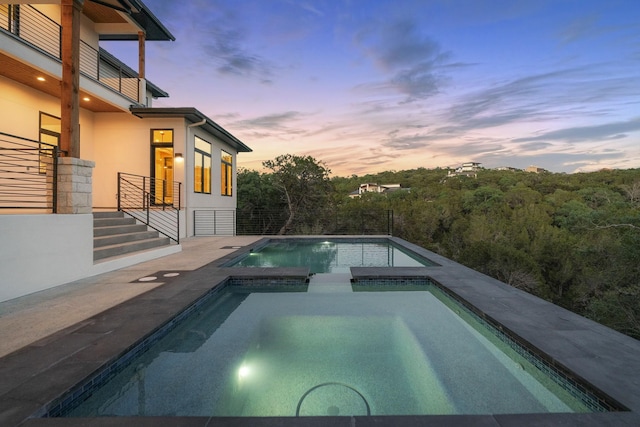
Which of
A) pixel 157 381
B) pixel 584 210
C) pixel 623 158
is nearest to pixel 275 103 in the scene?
Answer: pixel 157 381

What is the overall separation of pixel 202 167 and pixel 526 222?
2680 cm

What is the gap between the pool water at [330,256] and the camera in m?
6.95

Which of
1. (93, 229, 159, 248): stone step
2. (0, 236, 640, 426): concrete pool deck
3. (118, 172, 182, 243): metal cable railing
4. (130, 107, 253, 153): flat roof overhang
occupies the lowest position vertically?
(0, 236, 640, 426): concrete pool deck

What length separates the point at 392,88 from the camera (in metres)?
14.5

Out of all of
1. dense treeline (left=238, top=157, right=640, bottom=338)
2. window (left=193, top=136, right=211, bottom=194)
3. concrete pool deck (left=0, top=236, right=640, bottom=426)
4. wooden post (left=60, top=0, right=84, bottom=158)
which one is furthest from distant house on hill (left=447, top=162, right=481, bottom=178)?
wooden post (left=60, top=0, right=84, bottom=158)

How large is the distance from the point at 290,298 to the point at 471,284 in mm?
2582

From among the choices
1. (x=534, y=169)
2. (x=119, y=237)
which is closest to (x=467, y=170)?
(x=534, y=169)

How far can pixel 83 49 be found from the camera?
8.83 metres

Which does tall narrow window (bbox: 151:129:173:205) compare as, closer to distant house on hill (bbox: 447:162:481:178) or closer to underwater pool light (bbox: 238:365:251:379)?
underwater pool light (bbox: 238:365:251:379)

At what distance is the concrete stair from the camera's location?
240 inches

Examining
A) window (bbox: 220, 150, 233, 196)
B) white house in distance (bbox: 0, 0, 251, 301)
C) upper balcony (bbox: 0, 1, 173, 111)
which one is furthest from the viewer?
window (bbox: 220, 150, 233, 196)

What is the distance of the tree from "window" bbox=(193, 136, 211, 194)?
319 cm

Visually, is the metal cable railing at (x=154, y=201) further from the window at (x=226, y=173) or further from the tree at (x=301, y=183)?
the tree at (x=301, y=183)

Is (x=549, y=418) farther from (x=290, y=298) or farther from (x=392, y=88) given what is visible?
(x=392, y=88)
